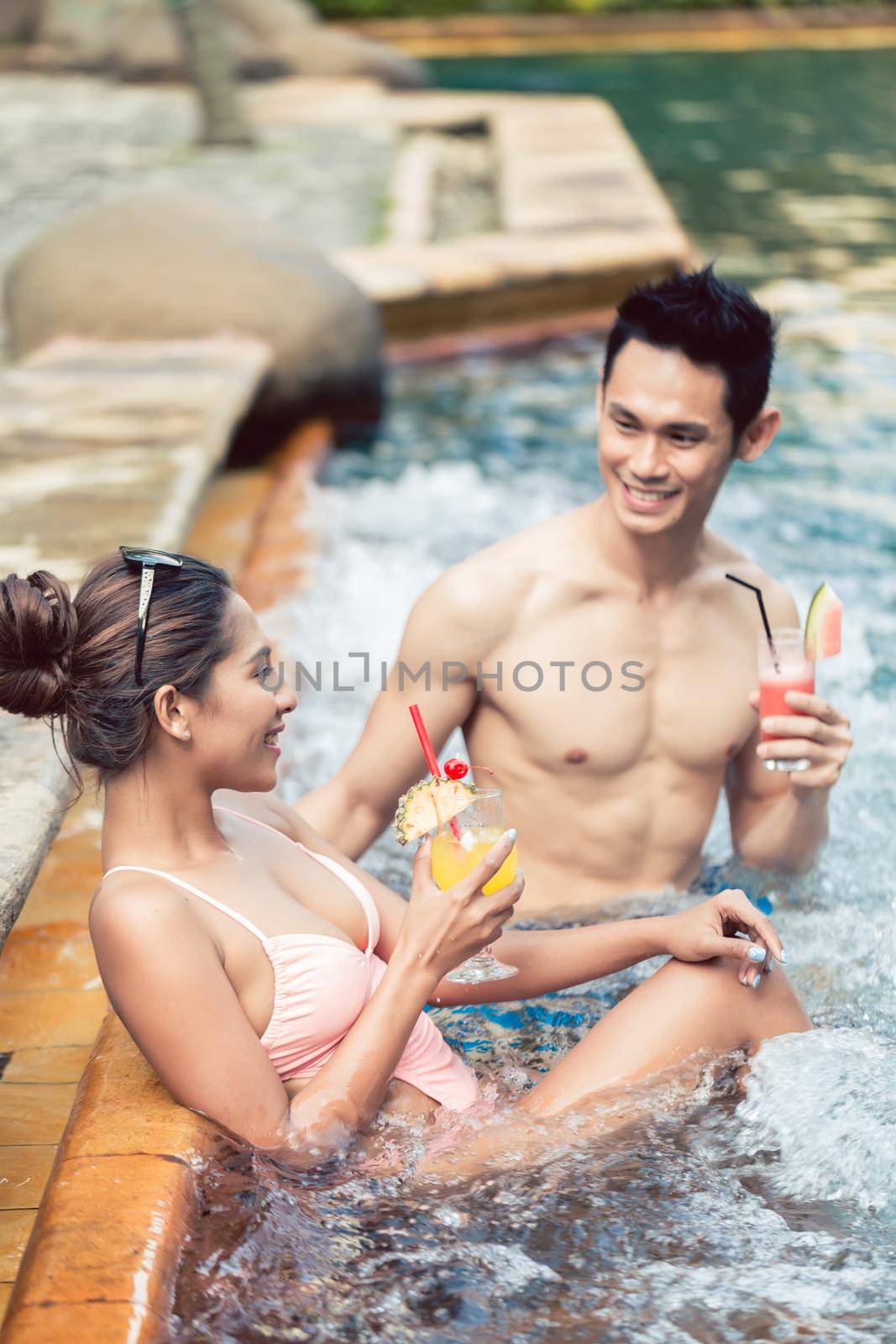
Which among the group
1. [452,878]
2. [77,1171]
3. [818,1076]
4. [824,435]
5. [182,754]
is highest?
[182,754]

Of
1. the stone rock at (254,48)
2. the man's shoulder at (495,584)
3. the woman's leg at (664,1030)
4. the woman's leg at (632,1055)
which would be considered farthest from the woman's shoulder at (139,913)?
the stone rock at (254,48)

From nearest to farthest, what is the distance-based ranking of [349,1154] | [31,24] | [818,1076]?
[349,1154] < [818,1076] < [31,24]

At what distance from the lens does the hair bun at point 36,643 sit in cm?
248

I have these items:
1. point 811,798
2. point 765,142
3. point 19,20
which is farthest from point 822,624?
point 19,20

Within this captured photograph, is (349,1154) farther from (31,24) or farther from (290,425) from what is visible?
(31,24)

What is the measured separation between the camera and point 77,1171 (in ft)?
8.19

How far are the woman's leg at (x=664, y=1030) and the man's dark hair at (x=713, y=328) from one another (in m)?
1.31

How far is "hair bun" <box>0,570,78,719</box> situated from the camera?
8.13 ft

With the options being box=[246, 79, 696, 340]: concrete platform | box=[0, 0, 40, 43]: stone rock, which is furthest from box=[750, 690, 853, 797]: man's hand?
box=[0, 0, 40, 43]: stone rock

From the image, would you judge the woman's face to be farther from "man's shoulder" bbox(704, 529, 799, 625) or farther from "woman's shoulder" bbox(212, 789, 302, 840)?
"man's shoulder" bbox(704, 529, 799, 625)

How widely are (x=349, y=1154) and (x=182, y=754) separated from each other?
76 cm

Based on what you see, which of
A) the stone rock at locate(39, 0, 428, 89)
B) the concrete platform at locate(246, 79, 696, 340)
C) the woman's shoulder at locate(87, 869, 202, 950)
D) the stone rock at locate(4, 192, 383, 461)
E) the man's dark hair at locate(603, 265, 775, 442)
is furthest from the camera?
A: the stone rock at locate(39, 0, 428, 89)

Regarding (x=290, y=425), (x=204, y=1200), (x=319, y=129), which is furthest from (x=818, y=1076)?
(x=319, y=129)

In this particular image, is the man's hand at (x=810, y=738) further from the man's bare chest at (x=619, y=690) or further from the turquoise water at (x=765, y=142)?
the turquoise water at (x=765, y=142)
